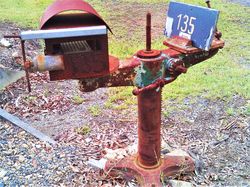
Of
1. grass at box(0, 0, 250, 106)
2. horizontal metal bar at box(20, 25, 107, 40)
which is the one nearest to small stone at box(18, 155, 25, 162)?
grass at box(0, 0, 250, 106)

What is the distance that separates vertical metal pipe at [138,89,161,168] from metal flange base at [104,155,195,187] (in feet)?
0.14

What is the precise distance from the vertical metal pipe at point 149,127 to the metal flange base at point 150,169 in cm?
4

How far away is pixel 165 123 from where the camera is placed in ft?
10.7

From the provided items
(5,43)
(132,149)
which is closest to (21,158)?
(132,149)

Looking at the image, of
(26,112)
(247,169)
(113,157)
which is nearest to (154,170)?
(113,157)

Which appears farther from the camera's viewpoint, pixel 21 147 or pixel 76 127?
pixel 76 127

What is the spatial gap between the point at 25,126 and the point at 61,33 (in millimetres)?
1631

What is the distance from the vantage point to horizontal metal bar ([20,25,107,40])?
1.72 metres

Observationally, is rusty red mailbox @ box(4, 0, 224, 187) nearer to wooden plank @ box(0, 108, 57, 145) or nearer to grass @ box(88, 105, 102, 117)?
wooden plank @ box(0, 108, 57, 145)

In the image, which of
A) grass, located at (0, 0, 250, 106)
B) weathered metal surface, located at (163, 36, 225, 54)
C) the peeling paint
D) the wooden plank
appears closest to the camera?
weathered metal surface, located at (163, 36, 225, 54)

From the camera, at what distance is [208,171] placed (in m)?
2.64

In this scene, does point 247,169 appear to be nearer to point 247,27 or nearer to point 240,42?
point 240,42

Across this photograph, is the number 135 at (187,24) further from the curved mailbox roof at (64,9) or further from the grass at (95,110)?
the grass at (95,110)

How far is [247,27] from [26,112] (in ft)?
14.0
